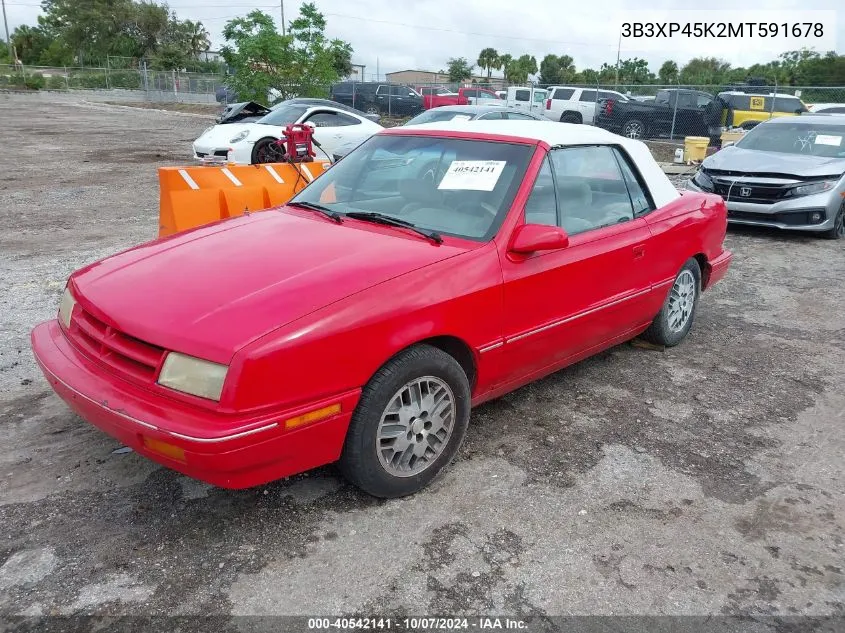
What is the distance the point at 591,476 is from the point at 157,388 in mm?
2037

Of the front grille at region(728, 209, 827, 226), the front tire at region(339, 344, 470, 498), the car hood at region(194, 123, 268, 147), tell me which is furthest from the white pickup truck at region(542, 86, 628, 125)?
the front tire at region(339, 344, 470, 498)

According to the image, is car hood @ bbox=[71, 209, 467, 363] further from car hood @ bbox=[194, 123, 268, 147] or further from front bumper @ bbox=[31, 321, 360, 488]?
car hood @ bbox=[194, 123, 268, 147]

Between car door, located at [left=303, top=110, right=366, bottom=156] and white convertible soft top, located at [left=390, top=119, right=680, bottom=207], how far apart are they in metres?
9.25

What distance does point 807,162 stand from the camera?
8.95 m

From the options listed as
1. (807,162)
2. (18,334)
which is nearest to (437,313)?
(18,334)

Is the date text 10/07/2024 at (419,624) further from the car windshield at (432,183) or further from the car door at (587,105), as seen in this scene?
the car door at (587,105)

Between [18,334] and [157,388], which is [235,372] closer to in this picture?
[157,388]

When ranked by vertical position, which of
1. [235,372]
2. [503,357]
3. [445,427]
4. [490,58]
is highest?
[490,58]

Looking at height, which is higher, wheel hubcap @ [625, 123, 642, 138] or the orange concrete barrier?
wheel hubcap @ [625, 123, 642, 138]

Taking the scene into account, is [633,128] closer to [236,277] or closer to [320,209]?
[320,209]

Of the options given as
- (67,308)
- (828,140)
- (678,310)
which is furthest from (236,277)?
(828,140)

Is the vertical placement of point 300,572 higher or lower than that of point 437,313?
lower

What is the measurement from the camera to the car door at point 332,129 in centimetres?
1333

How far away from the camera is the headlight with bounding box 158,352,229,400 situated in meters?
2.51
